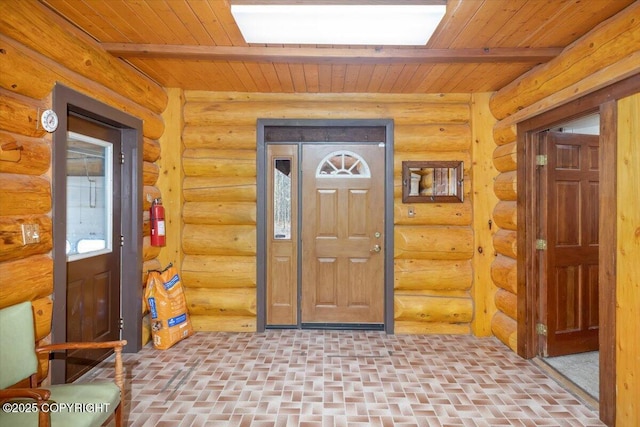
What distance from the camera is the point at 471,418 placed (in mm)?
2537

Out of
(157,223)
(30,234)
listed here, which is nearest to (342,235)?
(157,223)

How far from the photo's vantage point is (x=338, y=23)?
103 inches

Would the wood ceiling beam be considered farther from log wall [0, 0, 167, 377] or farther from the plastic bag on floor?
the plastic bag on floor

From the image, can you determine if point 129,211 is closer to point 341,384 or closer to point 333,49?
point 333,49

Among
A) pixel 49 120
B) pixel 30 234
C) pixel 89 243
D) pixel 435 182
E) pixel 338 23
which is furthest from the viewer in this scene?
pixel 435 182

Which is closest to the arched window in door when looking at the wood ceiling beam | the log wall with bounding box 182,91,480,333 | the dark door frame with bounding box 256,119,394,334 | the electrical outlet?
the dark door frame with bounding box 256,119,394,334

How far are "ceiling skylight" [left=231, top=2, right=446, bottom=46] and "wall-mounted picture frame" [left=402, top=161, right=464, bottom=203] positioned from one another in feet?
5.07

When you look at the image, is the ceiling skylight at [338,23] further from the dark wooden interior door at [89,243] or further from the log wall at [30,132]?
the dark wooden interior door at [89,243]

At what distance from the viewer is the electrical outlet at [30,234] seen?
2.24 metres

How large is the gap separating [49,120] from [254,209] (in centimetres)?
213

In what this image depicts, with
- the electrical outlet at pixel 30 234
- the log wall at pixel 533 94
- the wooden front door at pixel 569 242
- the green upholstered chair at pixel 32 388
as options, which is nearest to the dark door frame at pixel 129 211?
the electrical outlet at pixel 30 234

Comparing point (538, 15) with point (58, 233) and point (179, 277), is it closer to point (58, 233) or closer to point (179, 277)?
point (58, 233)

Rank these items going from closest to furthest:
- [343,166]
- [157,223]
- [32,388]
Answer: [32,388], [157,223], [343,166]

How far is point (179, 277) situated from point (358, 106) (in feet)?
9.15
